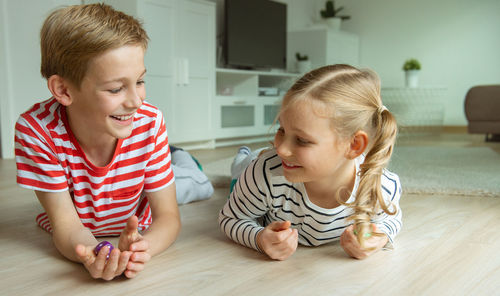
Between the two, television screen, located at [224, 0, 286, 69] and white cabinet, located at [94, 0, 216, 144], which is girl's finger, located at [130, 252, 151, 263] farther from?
television screen, located at [224, 0, 286, 69]

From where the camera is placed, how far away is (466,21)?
5.23 m

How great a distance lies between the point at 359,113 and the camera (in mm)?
927

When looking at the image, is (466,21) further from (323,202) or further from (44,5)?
(323,202)

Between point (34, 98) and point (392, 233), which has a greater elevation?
point (34, 98)

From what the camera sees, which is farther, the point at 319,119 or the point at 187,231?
the point at 187,231

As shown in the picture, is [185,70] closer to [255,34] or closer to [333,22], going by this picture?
[255,34]

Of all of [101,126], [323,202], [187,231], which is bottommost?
[187,231]

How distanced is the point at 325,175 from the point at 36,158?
0.65 meters

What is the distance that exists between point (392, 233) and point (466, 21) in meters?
5.02

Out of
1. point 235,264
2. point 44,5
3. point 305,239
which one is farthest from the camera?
point 44,5

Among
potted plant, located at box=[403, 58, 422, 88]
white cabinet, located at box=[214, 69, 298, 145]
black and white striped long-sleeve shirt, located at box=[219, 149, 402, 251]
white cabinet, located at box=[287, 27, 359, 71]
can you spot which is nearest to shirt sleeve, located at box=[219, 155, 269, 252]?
black and white striped long-sleeve shirt, located at box=[219, 149, 402, 251]

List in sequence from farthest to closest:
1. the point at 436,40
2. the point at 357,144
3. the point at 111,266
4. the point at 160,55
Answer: the point at 436,40 < the point at 160,55 < the point at 357,144 < the point at 111,266

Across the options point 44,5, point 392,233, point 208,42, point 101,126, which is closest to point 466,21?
point 208,42

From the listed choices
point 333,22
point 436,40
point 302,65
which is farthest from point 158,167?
point 436,40
